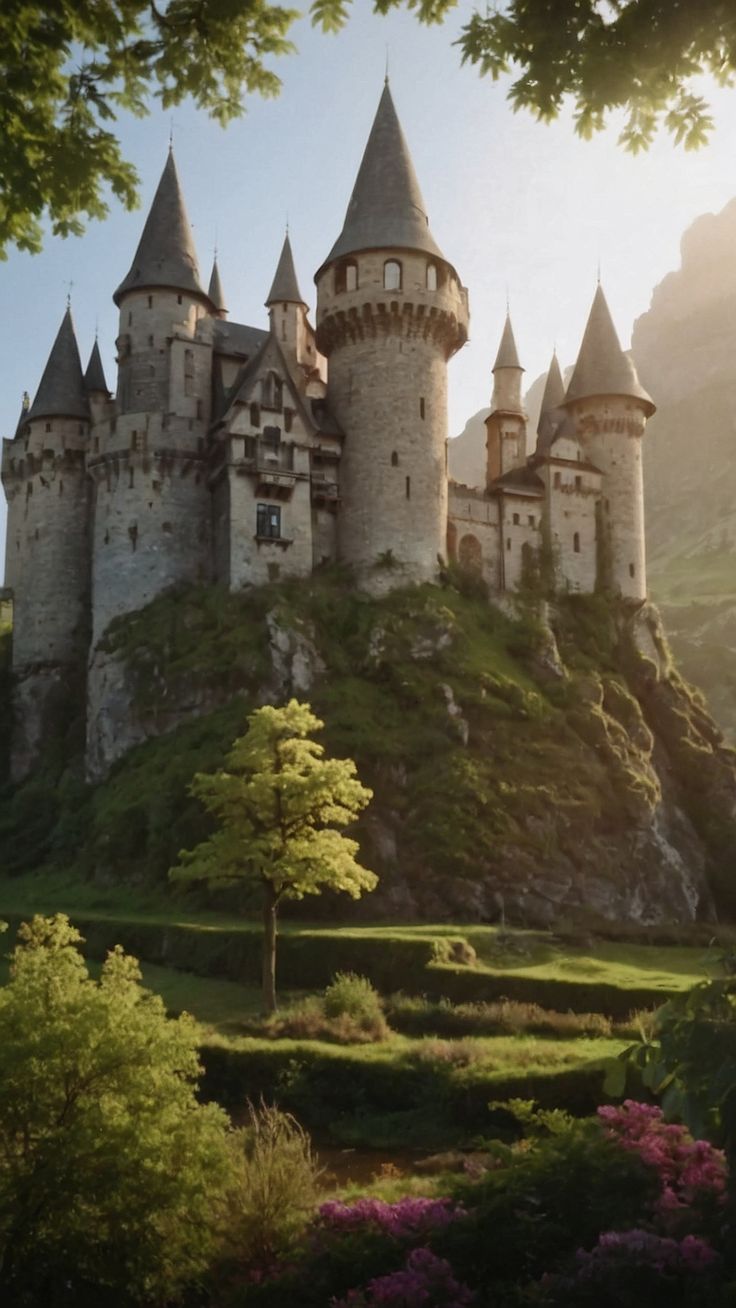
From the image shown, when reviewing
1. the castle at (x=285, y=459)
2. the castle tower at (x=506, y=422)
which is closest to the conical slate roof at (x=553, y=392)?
the castle tower at (x=506, y=422)

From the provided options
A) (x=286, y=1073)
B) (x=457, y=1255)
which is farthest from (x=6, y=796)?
(x=457, y=1255)

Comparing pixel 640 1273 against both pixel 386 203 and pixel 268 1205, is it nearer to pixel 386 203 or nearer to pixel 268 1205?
pixel 268 1205

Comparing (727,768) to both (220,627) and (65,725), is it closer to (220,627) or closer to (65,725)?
(220,627)

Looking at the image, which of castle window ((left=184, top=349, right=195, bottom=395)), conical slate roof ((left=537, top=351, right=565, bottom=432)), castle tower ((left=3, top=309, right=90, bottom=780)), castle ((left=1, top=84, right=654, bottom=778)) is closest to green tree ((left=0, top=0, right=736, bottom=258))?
castle ((left=1, top=84, right=654, bottom=778))

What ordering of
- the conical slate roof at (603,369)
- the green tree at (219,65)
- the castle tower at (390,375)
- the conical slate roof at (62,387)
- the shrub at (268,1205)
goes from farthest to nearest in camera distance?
the conical slate roof at (603,369)
the conical slate roof at (62,387)
the castle tower at (390,375)
the shrub at (268,1205)
the green tree at (219,65)

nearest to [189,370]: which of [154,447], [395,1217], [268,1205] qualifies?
[154,447]

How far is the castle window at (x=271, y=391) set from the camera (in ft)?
203

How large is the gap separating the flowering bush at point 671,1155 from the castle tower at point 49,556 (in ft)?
187

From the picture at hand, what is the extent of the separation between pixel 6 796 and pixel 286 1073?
42.1 meters

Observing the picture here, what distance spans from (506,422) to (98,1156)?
64.2m

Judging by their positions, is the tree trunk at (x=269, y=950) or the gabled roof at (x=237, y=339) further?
the gabled roof at (x=237, y=339)

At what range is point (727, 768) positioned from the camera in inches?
2554

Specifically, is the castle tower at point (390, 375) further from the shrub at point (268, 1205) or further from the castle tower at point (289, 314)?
the shrub at point (268, 1205)

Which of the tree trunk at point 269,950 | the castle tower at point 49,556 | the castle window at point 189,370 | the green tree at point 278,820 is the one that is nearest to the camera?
the tree trunk at point 269,950
